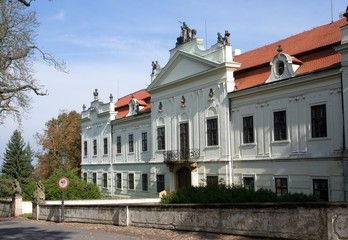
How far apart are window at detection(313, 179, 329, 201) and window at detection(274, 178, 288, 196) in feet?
6.34

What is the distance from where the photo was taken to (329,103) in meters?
22.6

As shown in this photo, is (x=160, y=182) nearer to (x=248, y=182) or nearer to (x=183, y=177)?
(x=183, y=177)

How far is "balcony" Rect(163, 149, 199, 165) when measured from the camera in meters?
31.6

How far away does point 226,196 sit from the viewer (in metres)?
15.6

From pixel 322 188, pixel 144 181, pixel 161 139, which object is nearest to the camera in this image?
pixel 322 188

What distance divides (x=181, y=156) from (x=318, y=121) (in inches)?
458

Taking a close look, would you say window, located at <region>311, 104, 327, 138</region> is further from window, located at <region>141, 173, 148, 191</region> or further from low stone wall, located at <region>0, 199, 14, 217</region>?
low stone wall, located at <region>0, 199, 14, 217</region>

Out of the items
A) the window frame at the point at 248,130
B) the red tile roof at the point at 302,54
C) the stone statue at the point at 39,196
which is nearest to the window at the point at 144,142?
the red tile roof at the point at 302,54

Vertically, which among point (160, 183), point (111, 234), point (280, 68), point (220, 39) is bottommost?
point (111, 234)

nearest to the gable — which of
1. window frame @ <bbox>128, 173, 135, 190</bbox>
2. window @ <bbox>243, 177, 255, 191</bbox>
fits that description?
window @ <bbox>243, 177, 255, 191</bbox>

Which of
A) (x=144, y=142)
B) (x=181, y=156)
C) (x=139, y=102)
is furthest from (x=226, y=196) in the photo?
(x=139, y=102)

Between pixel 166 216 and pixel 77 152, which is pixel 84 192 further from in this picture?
pixel 77 152

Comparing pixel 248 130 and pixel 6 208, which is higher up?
pixel 248 130

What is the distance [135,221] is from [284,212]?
23.2 feet
